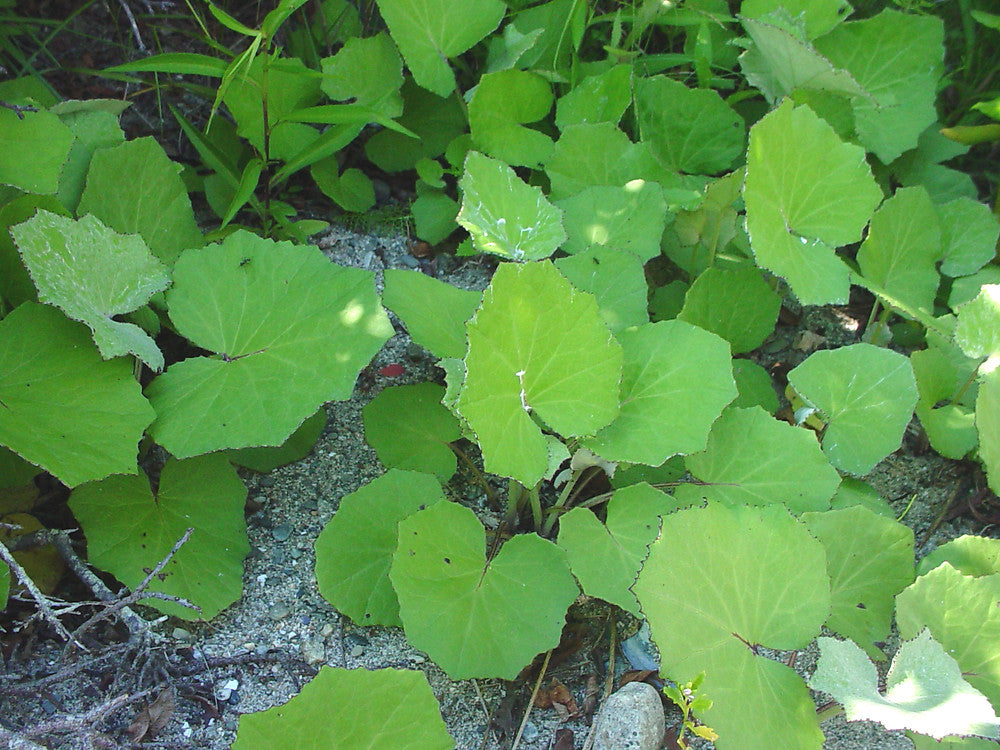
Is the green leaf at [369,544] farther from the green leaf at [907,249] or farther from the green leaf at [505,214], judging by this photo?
the green leaf at [907,249]

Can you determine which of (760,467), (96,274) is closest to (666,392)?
(760,467)

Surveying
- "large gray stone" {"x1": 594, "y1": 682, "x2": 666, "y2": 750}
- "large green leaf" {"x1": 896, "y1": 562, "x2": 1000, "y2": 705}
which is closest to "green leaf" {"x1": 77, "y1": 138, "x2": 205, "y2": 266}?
"large gray stone" {"x1": 594, "y1": 682, "x2": 666, "y2": 750}

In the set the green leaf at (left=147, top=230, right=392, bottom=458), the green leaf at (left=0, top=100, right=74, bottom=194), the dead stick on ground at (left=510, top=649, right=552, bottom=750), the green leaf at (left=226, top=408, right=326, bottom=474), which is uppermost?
the green leaf at (left=0, top=100, right=74, bottom=194)

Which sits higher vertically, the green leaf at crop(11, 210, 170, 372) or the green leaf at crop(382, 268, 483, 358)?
the green leaf at crop(11, 210, 170, 372)

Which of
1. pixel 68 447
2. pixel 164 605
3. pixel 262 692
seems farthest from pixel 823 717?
pixel 68 447

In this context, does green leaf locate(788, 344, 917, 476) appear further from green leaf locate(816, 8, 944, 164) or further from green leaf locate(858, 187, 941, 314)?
green leaf locate(816, 8, 944, 164)
